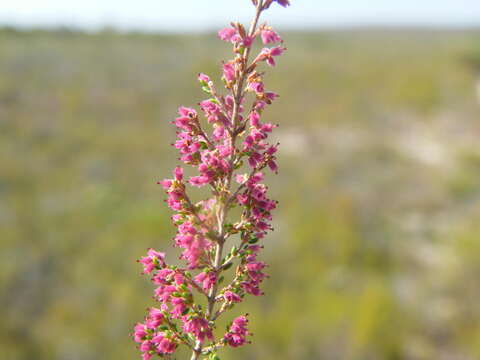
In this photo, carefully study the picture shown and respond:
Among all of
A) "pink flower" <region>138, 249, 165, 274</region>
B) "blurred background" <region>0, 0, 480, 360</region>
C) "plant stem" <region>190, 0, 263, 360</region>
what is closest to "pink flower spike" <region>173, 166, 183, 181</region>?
"plant stem" <region>190, 0, 263, 360</region>

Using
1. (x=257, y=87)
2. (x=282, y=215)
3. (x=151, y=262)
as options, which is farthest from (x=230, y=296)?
(x=282, y=215)

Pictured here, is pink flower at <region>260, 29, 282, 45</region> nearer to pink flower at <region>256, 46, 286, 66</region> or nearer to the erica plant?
the erica plant

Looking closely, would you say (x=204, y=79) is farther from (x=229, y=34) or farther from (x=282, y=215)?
(x=282, y=215)

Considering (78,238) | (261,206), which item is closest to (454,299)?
(78,238)

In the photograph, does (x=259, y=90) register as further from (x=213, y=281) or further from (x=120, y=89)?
(x=120, y=89)

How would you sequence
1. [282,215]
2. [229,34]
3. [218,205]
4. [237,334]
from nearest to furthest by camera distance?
[218,205], [229,34], [237,334], [282,215]

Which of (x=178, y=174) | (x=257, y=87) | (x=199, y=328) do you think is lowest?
(x=199, y=328)
